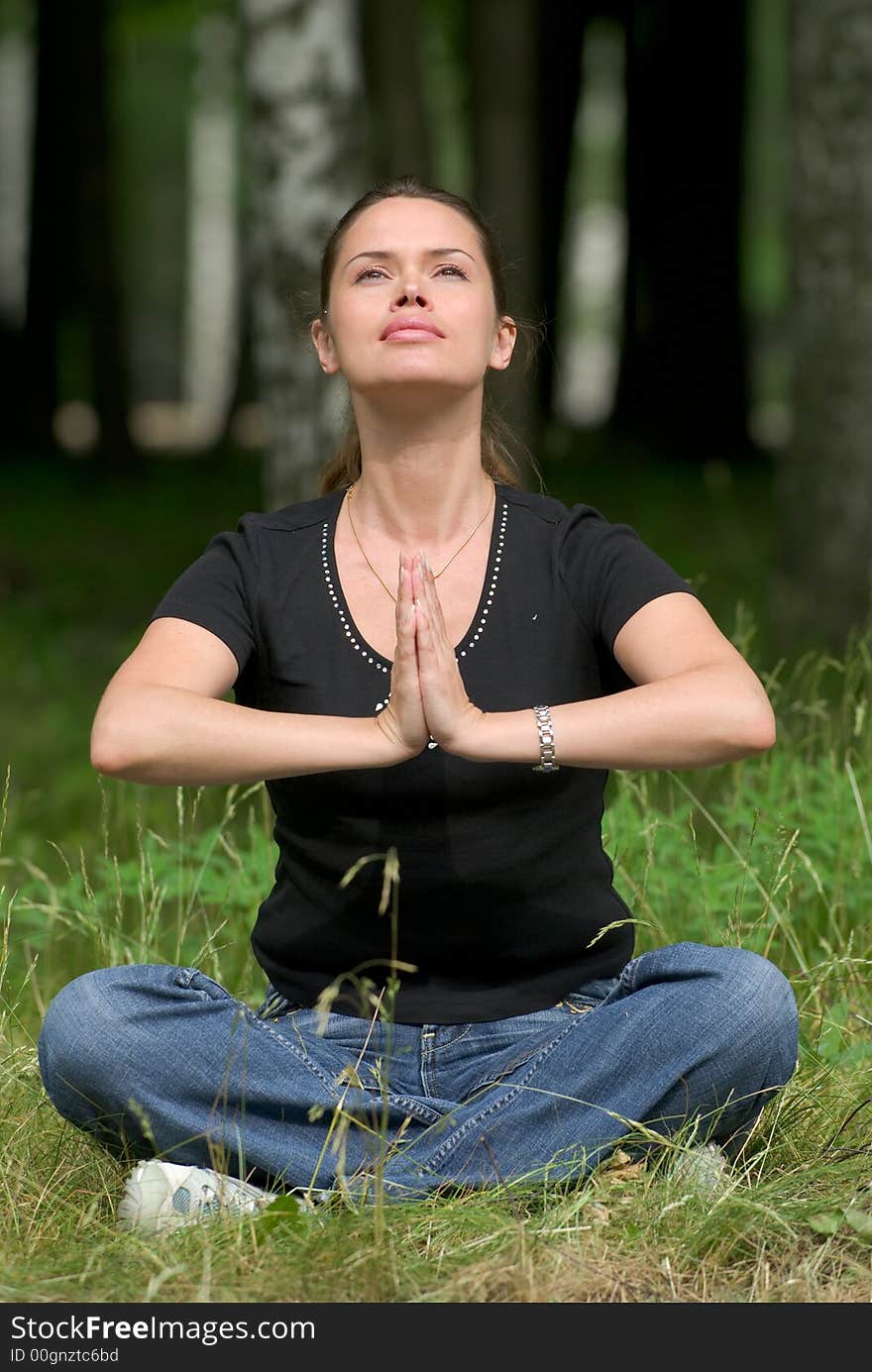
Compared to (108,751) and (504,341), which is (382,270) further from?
(108,751)

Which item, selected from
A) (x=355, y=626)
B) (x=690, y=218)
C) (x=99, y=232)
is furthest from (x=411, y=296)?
(x=99, y=232)

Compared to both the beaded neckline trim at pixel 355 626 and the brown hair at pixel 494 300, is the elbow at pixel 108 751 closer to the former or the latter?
the beaded neckline trim at pixel 355 626

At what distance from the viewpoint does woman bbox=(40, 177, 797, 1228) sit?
2730 mm

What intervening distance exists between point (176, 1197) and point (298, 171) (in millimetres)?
4248

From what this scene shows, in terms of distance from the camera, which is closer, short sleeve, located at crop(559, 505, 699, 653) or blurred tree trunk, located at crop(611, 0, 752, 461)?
short sleeve, located at crop(559, 505, 699, 653)

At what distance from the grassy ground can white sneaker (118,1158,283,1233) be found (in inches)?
2.4

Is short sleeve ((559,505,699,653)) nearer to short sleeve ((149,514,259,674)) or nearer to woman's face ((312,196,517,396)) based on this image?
woman's face ((312,196,517,396))

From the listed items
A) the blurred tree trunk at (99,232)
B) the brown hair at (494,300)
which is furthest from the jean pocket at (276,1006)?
the blurred tree trunk at (99,232)

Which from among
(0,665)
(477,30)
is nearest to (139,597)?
(0,665)

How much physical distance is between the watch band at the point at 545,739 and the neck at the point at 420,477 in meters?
0.55

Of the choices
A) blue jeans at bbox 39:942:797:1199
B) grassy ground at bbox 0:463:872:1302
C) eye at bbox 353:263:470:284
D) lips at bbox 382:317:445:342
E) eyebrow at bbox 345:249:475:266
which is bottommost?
grassy ground at bbox 0:463:872:1302

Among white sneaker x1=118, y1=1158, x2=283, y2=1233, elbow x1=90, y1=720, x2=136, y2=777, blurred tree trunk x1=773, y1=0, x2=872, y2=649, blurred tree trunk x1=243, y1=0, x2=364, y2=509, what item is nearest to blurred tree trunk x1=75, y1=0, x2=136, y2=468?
blurred tree trunk x1=243, y1=0, x2=364, y2=509

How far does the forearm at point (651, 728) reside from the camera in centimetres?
267
